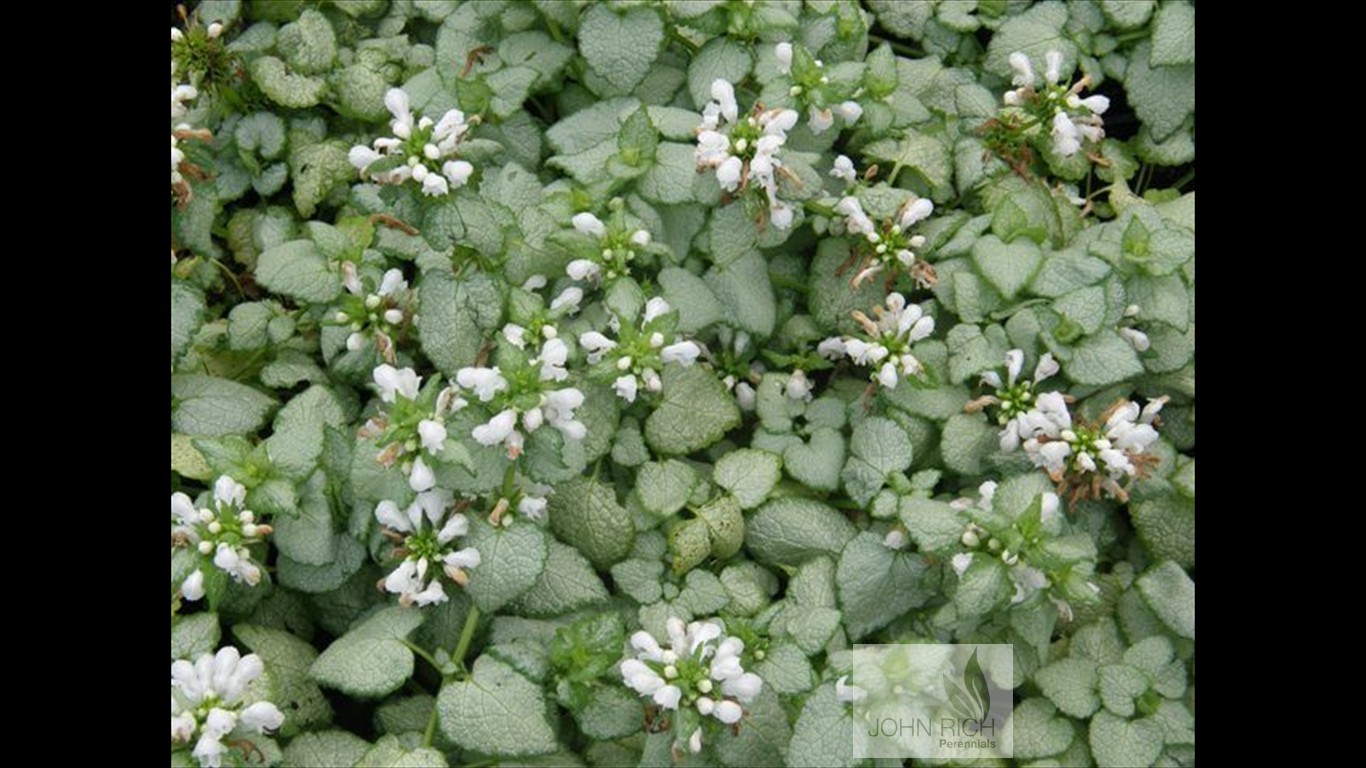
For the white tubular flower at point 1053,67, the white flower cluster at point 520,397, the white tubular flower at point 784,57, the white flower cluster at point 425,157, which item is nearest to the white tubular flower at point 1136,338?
the white tubular flower at point 1053,67

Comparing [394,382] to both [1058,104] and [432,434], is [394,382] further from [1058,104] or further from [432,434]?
[1058,104]

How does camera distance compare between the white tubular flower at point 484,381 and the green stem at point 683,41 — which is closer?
the white tubular flower at point 484,381

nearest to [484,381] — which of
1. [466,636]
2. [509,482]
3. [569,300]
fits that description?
[509,482]

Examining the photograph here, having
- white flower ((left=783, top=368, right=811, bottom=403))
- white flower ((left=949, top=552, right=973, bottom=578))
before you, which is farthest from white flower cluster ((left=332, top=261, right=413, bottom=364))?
white flower ((left=949, top=552, right=973, bottom=578))

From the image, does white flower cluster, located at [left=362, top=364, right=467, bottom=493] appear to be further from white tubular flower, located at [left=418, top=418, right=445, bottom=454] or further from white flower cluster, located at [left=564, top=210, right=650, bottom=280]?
white flower cluster, located at [left=564, top=210, right=650, bottom=280]

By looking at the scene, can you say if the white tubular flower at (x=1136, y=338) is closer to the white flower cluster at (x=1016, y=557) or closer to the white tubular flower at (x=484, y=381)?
the white flower cluster at (x=1016, y=557)
